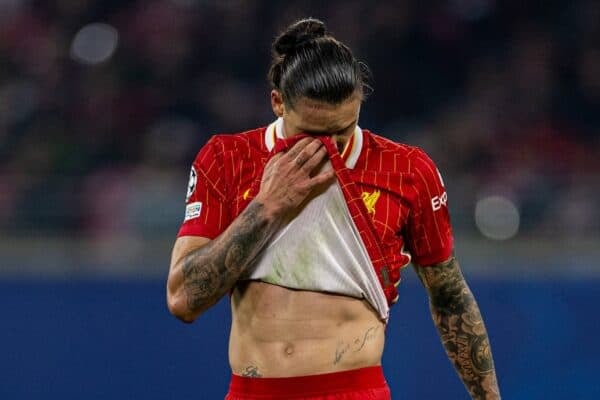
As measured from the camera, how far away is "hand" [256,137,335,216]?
2.59 meters

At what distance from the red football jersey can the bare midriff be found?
124 millimetres

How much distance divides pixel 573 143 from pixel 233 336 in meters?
3.90

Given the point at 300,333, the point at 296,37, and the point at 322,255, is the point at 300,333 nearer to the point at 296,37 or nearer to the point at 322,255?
the point at 322,255

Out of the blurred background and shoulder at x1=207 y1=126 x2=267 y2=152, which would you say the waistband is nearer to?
shoulder at x1=207 y1=126 x2=267 y2=152

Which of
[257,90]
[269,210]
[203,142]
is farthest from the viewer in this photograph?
[257,90]

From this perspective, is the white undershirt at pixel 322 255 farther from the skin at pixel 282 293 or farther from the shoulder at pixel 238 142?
the shoulder at pixel 238 142

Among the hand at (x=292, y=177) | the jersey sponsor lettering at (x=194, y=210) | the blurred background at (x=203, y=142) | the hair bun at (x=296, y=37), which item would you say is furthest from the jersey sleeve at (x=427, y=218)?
the blurred background at (x=203, y=142)

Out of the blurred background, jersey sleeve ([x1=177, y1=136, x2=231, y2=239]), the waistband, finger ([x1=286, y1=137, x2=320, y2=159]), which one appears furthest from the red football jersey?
the blurred background

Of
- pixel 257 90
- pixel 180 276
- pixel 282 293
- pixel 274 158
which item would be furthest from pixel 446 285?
pixel 257 90

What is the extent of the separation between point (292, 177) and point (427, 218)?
379 mm

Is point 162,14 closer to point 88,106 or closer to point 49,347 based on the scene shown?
point 88,106

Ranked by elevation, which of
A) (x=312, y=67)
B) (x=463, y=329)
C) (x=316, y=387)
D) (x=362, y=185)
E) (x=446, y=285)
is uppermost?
(x=312, y=67)

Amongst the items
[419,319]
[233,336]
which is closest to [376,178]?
[233,336]

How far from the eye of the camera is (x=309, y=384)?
2.63 m
